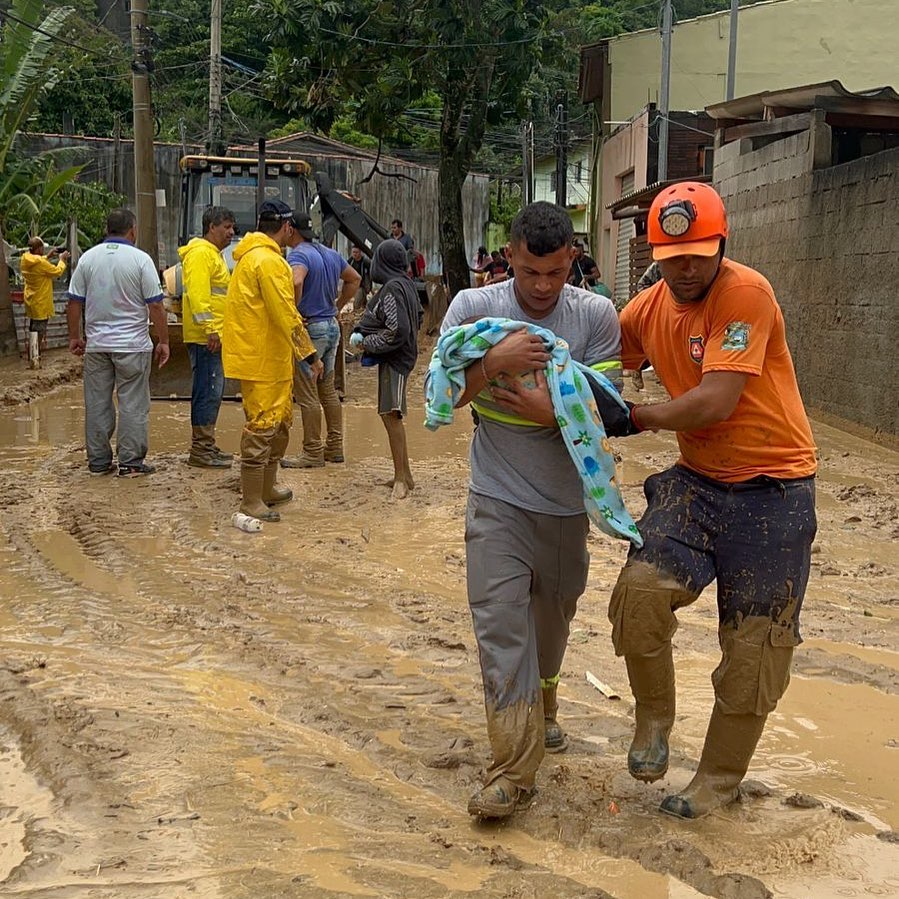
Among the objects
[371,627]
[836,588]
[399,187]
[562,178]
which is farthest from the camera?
[399,187]

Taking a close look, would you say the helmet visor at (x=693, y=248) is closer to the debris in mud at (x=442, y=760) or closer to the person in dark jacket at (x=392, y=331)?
the debris in mud at (x=442, y=760)

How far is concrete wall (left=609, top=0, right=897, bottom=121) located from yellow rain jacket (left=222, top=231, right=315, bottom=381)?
73.3 ft

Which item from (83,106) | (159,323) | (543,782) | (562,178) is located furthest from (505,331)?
(83,106)

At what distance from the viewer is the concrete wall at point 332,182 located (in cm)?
3109

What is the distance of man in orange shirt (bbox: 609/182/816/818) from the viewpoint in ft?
11.3

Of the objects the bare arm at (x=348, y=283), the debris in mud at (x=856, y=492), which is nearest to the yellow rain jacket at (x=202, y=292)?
the bare arm at (x=348, y=283)

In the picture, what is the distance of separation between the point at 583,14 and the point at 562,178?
8.57m

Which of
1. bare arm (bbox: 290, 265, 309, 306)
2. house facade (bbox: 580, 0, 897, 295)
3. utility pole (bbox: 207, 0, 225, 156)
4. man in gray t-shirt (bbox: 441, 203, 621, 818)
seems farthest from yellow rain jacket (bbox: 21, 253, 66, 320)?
man in gray t-shirt (bbox: 441, 203, 621, 818)

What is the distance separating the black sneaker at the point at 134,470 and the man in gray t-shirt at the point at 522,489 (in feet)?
20.1

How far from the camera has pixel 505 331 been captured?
356cm

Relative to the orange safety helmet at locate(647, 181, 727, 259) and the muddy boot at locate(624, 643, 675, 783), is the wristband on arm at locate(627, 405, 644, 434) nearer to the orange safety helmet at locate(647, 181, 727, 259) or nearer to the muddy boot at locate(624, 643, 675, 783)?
the orange safety helmet at locate(647, 181, 727, 259)

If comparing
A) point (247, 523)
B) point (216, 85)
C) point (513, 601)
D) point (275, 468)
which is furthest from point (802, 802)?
point (216, 85)

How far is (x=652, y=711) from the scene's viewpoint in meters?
3.71

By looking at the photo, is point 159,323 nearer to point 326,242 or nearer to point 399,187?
point 326,242
